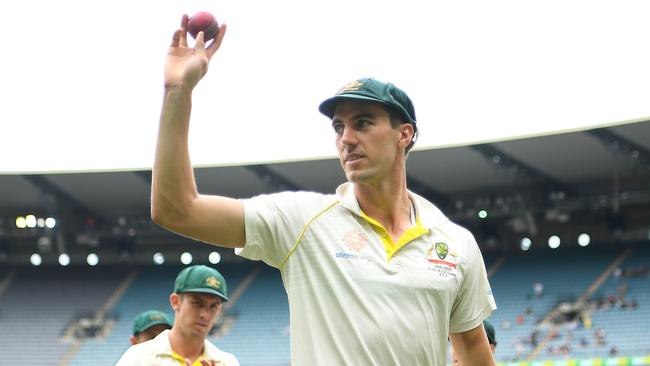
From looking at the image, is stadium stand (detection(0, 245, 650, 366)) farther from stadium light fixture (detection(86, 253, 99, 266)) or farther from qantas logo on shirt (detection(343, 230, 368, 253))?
qantas logo on shirt (detection(343, 230, 368, 253))

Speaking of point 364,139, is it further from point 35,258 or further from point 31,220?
point 35,258

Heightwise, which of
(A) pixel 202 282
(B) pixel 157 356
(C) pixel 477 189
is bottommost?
(C) pixel 477 189

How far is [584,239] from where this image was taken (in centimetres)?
2931

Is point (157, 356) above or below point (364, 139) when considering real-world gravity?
below

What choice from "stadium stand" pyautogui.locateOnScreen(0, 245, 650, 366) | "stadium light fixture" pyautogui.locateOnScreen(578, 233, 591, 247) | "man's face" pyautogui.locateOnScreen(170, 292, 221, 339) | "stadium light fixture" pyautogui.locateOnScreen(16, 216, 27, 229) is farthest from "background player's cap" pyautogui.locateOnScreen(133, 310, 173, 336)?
"stadium light fixture" pyautogui.locateOnScreen(16, 216, 27, 229)

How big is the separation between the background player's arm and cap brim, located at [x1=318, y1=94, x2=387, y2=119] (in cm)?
87

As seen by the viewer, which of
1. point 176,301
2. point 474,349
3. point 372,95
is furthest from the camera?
point 176,301

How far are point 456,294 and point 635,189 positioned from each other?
88.2 feet

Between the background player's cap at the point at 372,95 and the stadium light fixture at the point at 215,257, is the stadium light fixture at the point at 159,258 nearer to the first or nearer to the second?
the stadium light fixture at the point at 215,257

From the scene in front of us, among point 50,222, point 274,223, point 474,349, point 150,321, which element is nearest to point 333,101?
point 274,223

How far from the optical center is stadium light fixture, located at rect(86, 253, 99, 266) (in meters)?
33.1

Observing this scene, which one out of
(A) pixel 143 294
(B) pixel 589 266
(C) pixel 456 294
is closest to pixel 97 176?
(A) pixel 143 294

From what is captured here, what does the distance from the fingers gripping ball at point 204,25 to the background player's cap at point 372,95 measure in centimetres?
44

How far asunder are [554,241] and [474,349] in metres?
27.5
